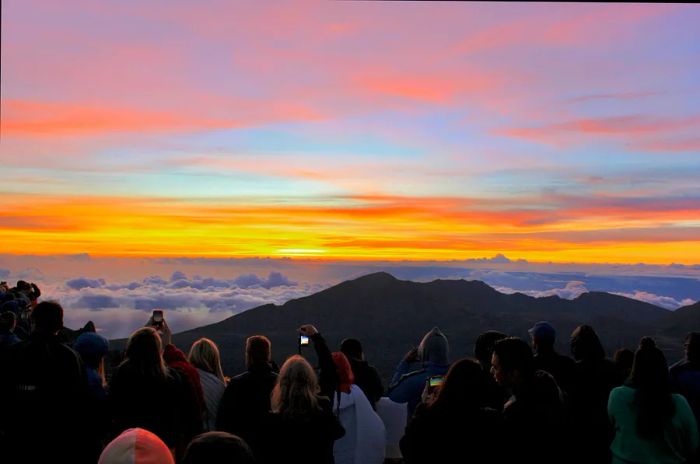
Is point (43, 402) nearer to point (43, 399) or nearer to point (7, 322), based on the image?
point (43, 399)

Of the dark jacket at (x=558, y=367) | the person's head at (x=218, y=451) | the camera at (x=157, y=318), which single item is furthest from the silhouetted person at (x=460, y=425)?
the camera at (x=157, y=318)

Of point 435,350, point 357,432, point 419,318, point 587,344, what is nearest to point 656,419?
point 587,344

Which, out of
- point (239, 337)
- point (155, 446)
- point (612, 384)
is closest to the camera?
point (155, 446)

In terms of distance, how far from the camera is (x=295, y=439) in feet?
17.9

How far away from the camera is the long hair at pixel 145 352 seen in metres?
6.02

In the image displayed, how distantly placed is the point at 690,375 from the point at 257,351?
402cm

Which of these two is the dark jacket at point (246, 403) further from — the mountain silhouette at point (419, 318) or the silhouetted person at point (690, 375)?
the mountain silhouette at point (419, 318)

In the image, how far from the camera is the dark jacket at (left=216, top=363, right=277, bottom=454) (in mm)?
6273

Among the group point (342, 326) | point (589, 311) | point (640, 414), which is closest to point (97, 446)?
point (640, 414)

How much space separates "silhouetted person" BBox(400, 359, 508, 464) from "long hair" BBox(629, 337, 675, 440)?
5.96ft

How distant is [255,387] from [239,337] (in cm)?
8523

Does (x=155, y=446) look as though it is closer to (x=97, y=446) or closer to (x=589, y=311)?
(x=97, y=446)

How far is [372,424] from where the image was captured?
729 centimetres

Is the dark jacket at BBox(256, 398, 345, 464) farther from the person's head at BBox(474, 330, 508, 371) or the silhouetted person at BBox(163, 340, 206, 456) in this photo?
the person's head at BBox(474, 330, 508, 371)
